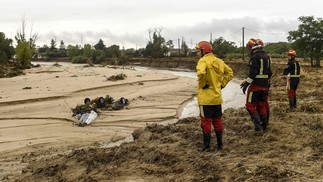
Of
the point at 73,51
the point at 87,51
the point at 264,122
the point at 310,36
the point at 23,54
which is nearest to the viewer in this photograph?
the point at 264,122

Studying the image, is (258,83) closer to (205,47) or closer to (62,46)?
(205,47)

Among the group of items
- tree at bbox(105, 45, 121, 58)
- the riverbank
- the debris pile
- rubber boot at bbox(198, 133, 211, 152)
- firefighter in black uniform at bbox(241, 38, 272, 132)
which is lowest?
the riverbank

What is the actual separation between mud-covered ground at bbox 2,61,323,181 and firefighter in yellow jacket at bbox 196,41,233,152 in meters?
0.47

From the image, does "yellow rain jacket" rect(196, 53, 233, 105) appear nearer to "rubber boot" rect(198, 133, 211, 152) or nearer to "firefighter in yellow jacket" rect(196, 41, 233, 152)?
"firefighter in yellow jacket" rect(196, 41, 233, 152)

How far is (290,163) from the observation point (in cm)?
536

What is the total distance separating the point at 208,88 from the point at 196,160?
4.21 ft

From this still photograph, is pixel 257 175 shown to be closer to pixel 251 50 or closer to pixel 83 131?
pixel 251 50

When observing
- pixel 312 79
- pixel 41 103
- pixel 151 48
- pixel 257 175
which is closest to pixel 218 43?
pixel 151 48

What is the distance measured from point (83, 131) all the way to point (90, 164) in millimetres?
3985

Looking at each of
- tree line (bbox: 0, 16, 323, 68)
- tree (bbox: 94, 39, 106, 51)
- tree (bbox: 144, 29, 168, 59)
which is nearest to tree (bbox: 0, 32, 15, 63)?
tree line (bbox: 0, 16, 323, 68)

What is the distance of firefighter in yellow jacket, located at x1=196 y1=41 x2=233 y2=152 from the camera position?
619 cm

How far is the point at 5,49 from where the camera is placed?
182 ft

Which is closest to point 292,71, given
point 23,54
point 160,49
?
point 23,54

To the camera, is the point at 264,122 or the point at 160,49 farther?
the point at 160,49
